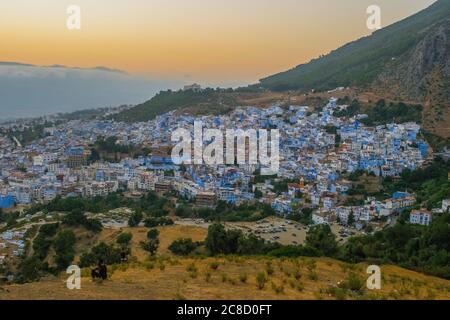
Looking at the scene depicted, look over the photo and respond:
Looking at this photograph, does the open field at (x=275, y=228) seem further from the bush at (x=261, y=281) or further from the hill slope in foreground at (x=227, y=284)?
the bush at (x=261, y=281)

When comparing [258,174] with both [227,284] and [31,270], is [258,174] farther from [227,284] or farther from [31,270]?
[227,284]

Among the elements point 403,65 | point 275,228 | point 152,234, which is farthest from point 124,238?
point 403,65

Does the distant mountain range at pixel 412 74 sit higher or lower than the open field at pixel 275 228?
higher

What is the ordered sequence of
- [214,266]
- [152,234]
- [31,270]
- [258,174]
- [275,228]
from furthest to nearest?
[258,174], [275,228], [152,234], [31,270], [214,266]

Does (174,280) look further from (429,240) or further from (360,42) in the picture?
(360,42)

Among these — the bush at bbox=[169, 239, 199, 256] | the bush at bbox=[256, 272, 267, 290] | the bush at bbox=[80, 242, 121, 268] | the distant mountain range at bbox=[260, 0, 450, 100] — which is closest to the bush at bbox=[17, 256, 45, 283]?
the bush at bbox=[80, 242, 121, 268]

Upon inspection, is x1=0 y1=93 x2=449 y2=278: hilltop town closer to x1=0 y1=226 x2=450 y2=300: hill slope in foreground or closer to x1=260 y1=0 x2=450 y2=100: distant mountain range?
x1=260 y1=0 x2=450 y2=100: distant mountain range

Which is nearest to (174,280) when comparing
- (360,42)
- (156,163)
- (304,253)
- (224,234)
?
(304,253)

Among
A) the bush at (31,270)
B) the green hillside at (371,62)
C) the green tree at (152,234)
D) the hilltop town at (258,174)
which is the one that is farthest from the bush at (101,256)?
the green hillside at (371,62)

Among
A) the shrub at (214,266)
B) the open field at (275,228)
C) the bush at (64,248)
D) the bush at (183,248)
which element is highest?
the shrub at (214,266)
